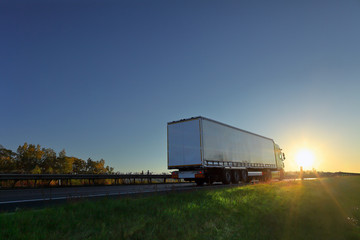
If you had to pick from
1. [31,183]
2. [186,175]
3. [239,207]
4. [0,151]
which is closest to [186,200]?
[239,207]

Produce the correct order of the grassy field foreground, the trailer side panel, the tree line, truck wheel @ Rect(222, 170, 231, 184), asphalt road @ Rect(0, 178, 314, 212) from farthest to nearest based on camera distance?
the tree line < truck wheel @ Rect(222, 170, 231, 184) < the trailer side panel < asphalt road @ Rect(0, 178, 314, 212) < the grassy field foreground

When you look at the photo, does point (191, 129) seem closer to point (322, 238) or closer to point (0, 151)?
point (322, 238)

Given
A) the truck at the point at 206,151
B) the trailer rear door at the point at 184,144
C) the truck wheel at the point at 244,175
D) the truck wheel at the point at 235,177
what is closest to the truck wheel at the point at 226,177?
the truck at the point at 206,151

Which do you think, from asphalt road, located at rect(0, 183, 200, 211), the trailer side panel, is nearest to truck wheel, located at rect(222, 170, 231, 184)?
the trailer side panel

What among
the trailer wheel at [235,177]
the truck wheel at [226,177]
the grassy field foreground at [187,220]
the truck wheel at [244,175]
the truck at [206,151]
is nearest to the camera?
the grassy field foreground at [187,220]

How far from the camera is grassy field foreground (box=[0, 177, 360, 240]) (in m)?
5.13

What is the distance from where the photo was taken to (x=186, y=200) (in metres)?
9.00

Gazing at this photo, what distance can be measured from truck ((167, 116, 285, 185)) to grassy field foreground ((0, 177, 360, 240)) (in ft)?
19.9

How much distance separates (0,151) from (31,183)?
6097 cm

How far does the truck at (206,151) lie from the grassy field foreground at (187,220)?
6075mm

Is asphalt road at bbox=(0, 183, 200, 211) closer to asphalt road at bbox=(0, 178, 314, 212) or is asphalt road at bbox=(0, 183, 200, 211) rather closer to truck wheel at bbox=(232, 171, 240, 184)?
asphalt road at bbox=(0, 178, 314, 212)

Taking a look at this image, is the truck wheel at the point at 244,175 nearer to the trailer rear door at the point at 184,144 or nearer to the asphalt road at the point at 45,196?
the trailer rear door at the point at 184,144

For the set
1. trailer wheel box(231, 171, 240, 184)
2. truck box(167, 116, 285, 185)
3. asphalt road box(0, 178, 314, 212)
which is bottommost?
asphalt road box(0, 178, 314, 212)

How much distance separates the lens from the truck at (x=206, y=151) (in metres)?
17.3
